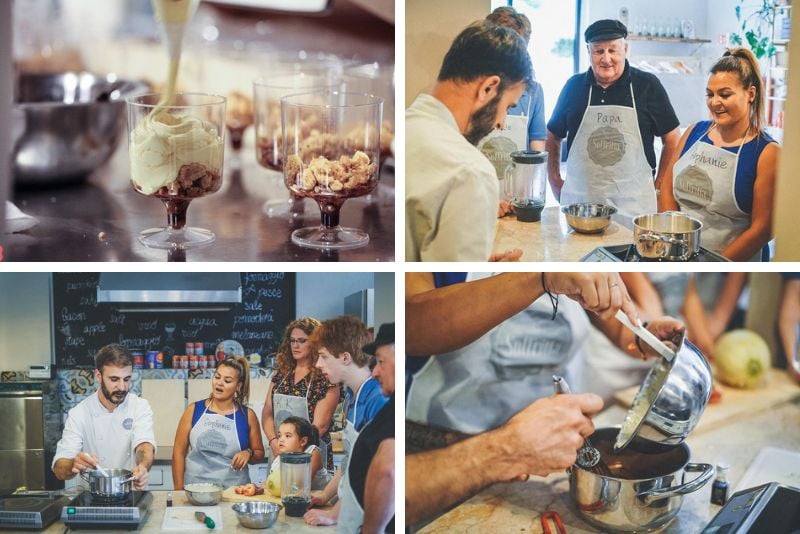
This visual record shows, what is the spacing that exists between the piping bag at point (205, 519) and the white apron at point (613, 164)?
867mm

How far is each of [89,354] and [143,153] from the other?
0.40m

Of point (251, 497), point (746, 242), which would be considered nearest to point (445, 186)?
point (746, 242)

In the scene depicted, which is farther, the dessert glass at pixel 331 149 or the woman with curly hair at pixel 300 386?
the woman with curly hair at pixel 300 386

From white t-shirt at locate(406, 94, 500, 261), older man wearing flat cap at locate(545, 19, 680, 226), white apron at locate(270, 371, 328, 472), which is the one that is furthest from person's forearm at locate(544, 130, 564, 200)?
white apron at locate(270, 371, 328, 472)

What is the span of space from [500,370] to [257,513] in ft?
1.69

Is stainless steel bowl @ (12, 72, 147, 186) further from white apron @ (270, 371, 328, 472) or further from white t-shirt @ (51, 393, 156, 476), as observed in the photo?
white apron @ (270, 371, 328, 472)

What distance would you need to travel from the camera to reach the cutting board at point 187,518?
1.76 meters

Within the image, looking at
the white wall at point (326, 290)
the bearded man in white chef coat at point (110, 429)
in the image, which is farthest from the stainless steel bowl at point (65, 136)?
the white wall at point (326, 290)

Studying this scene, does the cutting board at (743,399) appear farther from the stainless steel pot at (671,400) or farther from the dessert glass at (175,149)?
the dessert glass at (175,149)

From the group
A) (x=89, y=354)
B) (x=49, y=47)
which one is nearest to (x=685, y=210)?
(x=89, y=354)

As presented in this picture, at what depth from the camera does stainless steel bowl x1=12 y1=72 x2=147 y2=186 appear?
173 centimetres

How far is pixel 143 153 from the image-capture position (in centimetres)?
161

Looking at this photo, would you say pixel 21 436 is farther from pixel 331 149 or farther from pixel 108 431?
pixel 331 149

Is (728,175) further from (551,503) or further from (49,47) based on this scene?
(49,47)
